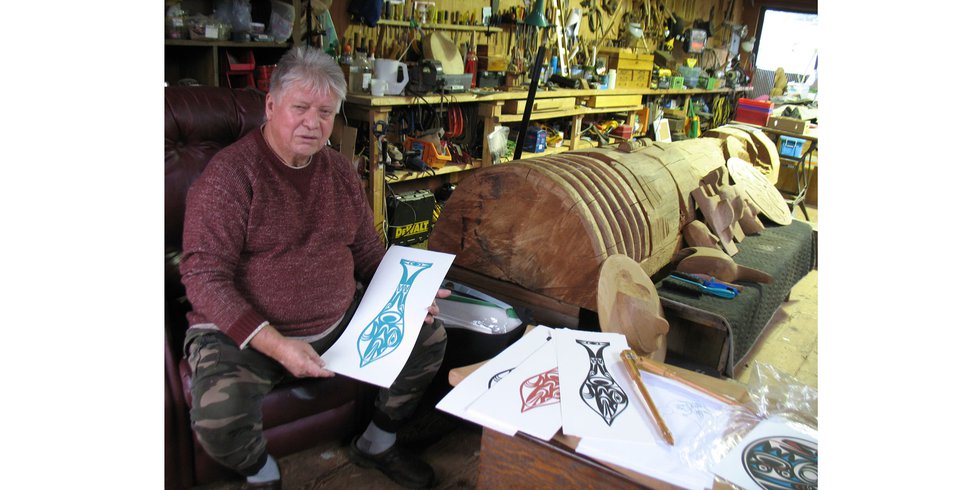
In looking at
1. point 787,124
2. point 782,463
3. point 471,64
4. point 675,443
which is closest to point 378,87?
point 471,64

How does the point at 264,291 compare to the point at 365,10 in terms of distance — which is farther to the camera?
the point at 365,10

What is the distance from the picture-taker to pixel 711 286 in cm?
290

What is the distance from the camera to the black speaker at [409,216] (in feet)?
14.2

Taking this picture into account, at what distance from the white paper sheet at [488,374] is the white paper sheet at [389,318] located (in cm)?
39

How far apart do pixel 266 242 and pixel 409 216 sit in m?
2.52

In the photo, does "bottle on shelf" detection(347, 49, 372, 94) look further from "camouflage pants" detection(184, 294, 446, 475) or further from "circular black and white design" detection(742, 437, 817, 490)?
"circular black and white design" detection(742, 437, 817, 490)

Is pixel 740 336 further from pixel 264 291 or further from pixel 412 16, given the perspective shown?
pixel 412 16

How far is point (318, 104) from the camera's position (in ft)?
6.35

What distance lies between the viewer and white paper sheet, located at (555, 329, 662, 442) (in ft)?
4.19

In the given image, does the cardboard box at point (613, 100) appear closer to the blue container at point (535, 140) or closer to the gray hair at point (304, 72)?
the blue container at point (535, 140)

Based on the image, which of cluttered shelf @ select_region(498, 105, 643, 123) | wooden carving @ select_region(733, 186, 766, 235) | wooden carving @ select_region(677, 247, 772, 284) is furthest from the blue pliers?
cluttered shelf @ select_region(498, 105, 643, 123)

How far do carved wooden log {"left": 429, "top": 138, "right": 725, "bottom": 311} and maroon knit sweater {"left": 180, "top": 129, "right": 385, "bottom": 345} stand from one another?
714 mm
